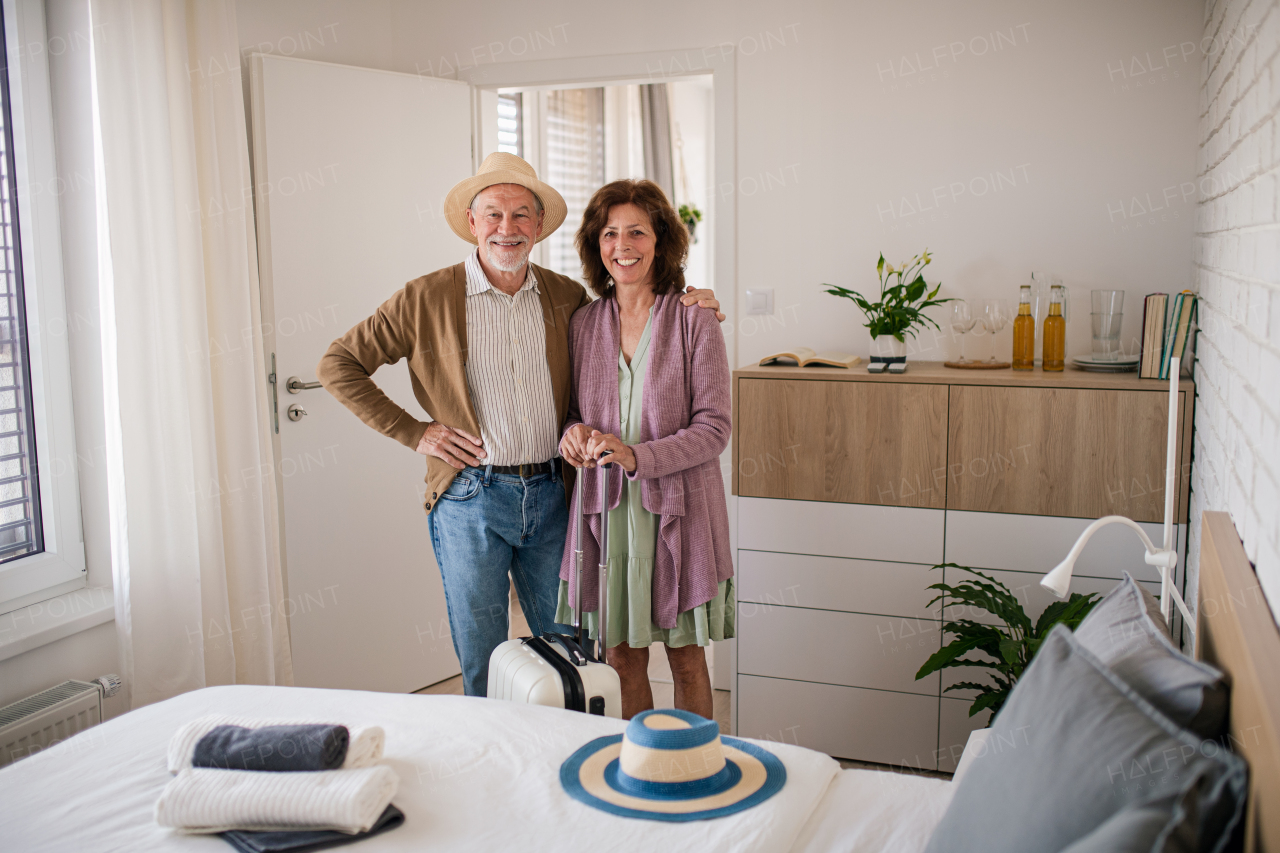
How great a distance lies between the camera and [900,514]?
263 centimetres

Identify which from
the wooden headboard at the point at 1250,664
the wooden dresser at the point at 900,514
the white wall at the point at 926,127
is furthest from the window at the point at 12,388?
the wooden headboard at the point at 1250,664

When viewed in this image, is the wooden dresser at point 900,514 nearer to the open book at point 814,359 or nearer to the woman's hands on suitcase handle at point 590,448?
the open book at point 814,359

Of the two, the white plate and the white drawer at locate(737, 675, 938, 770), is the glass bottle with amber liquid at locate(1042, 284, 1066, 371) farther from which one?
the white drawer at locate(737, 675, 938, 770)

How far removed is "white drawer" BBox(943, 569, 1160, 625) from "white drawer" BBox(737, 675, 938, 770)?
28 cm

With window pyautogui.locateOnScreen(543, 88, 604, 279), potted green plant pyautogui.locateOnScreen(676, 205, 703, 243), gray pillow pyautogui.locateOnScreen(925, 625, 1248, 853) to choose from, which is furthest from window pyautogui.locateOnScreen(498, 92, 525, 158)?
gray pillow pyautogui.locateOnScreen(925, 625, 1248, 853)

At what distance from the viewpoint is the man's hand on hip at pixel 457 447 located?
224 cm

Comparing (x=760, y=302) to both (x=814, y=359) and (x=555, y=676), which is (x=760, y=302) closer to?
(x=814, y=359)

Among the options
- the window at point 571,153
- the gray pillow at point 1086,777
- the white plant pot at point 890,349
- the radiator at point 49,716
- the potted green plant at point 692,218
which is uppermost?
the window at point 571,153

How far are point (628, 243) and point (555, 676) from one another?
3.31 ft

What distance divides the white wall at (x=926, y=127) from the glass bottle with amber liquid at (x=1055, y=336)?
15 cm

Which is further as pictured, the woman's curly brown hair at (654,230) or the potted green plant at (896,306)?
the potted green plant at (896,306)

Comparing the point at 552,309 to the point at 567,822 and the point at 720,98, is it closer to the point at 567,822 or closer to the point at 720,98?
the point at 720,98

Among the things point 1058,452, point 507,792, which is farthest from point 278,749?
point 1058,452

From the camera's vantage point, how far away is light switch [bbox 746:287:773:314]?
3.06 meters
